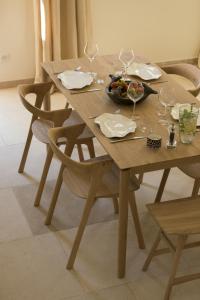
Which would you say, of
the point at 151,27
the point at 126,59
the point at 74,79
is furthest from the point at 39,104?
the point at 151,27

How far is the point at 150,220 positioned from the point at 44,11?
7.65 feet

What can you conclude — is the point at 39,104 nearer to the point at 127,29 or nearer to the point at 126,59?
the point at 126,59

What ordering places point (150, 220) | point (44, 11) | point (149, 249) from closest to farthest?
point (149, 249) → point (150, 220) → point (44, 11)

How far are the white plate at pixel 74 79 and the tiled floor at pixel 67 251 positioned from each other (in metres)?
0.73

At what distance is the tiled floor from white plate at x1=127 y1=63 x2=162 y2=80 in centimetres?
75

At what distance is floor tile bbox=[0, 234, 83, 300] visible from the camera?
2838mm

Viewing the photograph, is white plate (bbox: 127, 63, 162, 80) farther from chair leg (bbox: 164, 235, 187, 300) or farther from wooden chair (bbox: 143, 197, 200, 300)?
chair leg (bbox: 164, 235, 187, 300)

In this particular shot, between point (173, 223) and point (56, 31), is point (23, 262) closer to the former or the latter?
point (173, 223)

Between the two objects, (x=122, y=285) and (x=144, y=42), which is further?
(x=144, y=42)

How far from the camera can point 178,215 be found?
8.73ft

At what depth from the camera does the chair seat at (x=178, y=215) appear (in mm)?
2559

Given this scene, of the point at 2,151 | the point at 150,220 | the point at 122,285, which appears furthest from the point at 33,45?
the point at 122,285

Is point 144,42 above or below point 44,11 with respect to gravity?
below

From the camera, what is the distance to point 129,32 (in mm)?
5379
